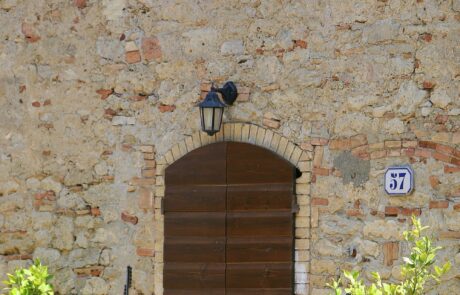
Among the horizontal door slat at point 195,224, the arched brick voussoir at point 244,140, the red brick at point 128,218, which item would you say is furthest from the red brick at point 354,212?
the red brick at point 128,218

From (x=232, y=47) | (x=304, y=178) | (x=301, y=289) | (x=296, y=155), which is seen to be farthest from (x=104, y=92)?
(x=301, y=289)

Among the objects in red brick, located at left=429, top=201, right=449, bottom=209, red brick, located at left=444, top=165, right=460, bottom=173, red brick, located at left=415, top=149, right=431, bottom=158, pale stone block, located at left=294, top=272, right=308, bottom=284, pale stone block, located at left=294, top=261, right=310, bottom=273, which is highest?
red brick, located at left=415, top=149, right=431, bottom=158

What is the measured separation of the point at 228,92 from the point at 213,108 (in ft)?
0.74

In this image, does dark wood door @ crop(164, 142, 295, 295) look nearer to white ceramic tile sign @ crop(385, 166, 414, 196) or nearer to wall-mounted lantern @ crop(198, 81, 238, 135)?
wall-mounted lantern @ crop(198, 81, 238, 135)

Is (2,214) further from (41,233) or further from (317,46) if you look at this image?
(317,46)

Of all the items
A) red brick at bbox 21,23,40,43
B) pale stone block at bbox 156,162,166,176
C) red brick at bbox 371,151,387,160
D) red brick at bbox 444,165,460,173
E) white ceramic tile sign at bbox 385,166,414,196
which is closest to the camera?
red brick at bbox 444,165,460,173

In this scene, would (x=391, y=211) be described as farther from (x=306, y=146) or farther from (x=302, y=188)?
(x=306, y=146)

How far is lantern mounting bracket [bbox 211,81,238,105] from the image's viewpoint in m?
7.96

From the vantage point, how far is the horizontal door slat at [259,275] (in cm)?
768

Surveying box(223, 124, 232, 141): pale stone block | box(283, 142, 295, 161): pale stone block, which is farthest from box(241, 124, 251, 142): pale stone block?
box(283, 142, 295, 161): pale stone block

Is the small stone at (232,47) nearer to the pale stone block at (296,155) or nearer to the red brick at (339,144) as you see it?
the pale stone block at (296,155)

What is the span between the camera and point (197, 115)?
320 inches

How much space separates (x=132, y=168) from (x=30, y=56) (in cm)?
145

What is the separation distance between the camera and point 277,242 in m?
7.72
